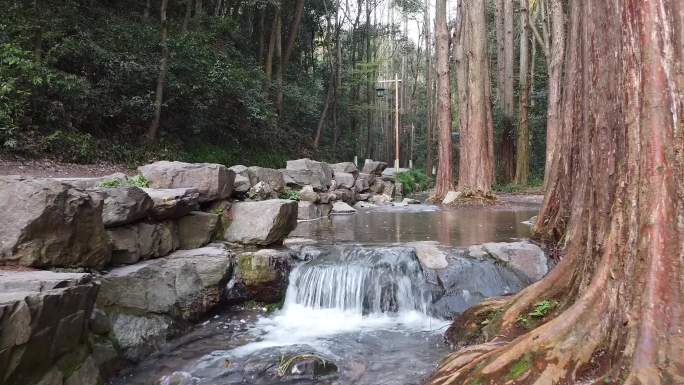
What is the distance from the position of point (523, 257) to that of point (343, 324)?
2776 millimetres

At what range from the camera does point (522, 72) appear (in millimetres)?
21250

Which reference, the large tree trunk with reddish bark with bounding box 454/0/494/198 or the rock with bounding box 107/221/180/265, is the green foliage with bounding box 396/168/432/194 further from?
the rock with bounding box 107/221/180/265

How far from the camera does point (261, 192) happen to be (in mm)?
10977

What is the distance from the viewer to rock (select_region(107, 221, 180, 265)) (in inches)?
235

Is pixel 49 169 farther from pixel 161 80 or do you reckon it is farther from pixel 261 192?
pixel 261 192

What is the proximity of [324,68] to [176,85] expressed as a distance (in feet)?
64.5

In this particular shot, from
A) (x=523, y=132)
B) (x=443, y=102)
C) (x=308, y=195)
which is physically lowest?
(x=308, y=195)

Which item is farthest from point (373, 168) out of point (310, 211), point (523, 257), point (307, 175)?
point (523, 257)

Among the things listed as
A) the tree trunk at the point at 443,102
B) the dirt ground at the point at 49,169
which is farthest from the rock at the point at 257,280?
the tree trunk at the point at 443,102

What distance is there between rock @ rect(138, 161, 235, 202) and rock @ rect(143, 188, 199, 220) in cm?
39

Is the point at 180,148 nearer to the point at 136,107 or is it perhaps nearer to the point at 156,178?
the point at 136,107

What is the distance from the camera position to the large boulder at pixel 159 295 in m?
5.31

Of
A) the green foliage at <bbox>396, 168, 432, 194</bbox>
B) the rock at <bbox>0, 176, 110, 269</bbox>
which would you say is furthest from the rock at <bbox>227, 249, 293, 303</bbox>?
the green foliage at <bbox>396, 168, 432, 194</bbox>

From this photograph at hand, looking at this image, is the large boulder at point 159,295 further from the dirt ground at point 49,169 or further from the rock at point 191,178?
the dirt ground at point 49,169
